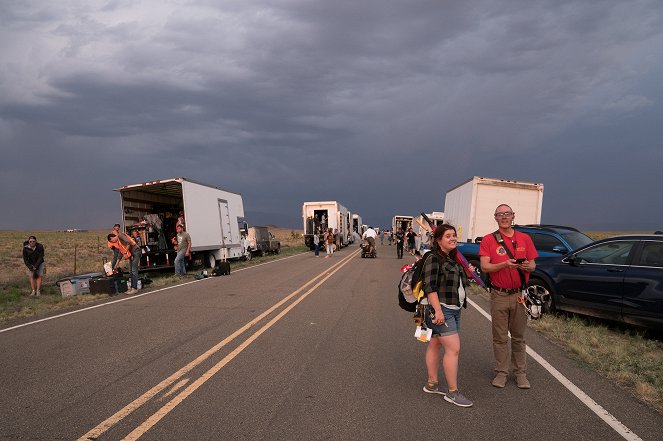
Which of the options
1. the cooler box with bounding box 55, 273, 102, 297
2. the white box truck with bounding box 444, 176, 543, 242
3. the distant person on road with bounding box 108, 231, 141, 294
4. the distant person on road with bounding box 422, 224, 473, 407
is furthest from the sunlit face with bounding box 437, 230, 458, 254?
the cooler box with bounding box 55, 273, 102, 297

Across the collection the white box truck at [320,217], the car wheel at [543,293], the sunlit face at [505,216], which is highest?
the white box truck at [320,217]

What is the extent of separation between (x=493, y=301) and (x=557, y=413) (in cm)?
126

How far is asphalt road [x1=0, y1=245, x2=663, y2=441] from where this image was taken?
13.4 feet

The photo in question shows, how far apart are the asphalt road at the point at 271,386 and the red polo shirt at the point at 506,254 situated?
1.16 metres

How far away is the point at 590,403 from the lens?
15.5 feet

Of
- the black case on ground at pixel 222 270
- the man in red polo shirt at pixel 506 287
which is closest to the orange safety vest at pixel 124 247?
the black case on ground at pixel 222 270

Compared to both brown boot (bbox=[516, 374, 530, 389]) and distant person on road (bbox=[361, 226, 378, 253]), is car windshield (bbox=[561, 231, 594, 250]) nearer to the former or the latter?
brown boot (bbox=[516, 374, 530, 389])

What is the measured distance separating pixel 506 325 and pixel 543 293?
4.40 meters

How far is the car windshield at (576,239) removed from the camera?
10.4 meters

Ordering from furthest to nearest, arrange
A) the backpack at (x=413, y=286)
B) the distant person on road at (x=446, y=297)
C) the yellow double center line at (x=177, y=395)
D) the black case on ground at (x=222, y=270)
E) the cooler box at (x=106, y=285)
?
the black case on ground at (x=222, y=270) < the cooler box at (x=106, y=285) < the backpack at (x=413, y=286) < the distant person on road at (x=446, y=297) < the yellow double center line at (x=177, y=395)

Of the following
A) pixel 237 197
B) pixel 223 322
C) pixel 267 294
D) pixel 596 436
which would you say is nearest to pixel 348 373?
pixel 596 436

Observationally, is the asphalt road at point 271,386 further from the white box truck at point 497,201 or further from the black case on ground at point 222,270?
the black case on ground at point 222,270

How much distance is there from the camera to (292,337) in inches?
290

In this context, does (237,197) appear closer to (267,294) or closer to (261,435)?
(267,294)
